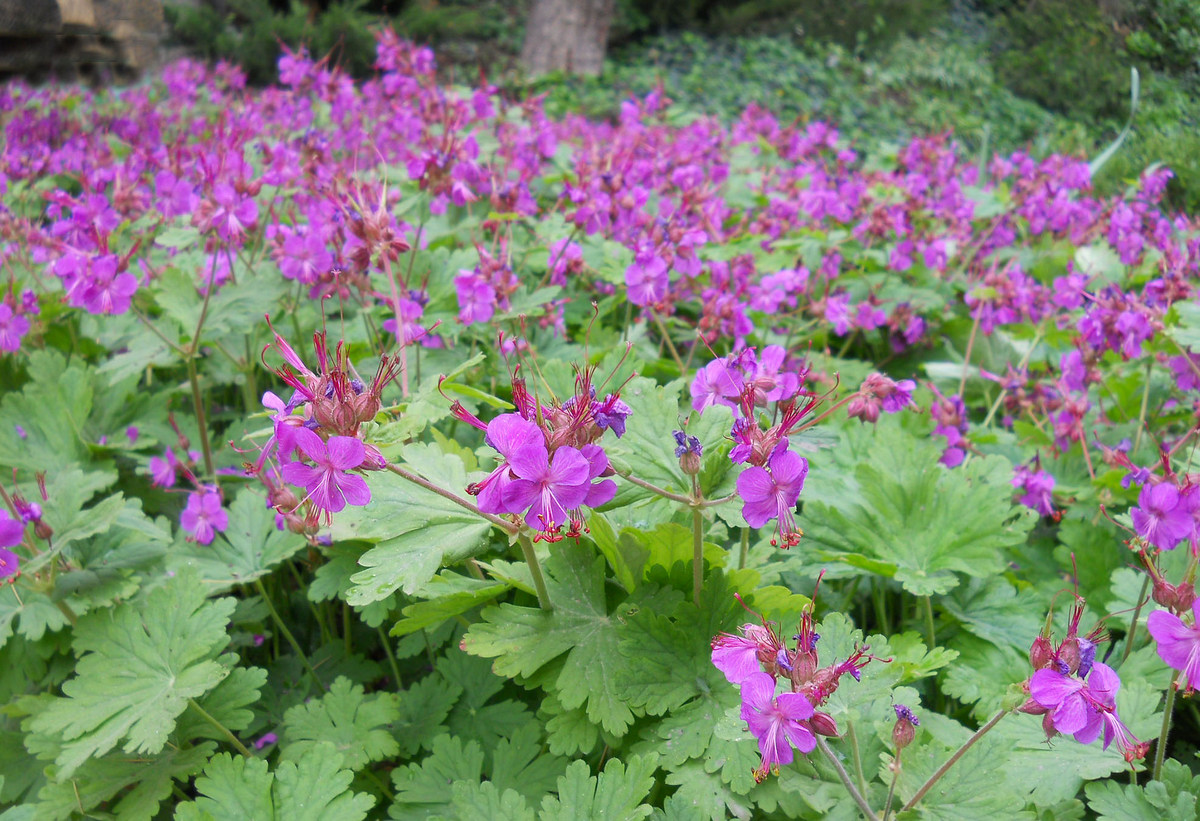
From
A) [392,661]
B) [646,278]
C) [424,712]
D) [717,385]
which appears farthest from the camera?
[646,278]

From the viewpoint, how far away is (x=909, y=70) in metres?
10.7

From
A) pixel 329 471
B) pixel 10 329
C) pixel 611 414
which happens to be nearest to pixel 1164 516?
pixel 611 414

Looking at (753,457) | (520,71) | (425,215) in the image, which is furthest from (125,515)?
(520,71)

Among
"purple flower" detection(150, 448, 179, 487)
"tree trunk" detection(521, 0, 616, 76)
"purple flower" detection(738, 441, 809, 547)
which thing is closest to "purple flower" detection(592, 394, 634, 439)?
"purple flower" detection(738, 441, 809, 547)

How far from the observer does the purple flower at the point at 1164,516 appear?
1.44 metres

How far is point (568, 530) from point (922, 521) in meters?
1.07

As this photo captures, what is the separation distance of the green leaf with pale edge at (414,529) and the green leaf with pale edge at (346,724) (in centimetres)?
47

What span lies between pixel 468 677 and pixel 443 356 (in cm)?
101

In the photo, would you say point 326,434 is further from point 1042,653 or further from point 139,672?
point 1042,653

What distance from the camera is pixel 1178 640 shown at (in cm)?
118

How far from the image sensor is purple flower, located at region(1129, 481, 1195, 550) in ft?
4.71

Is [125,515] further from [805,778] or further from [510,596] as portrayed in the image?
[805,778]

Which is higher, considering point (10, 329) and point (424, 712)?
point (10, 329)

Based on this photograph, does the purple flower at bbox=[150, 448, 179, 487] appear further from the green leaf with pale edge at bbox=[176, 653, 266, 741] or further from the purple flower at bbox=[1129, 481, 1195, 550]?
the purple flower at bbox=[1129, 481, 1195, 550]
